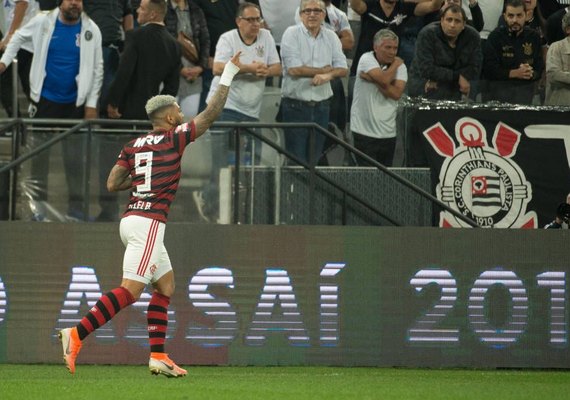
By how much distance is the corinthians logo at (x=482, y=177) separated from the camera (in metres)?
12.5

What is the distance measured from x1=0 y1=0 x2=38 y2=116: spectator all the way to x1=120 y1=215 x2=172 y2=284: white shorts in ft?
15.6

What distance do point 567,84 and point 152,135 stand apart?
607 centimetres

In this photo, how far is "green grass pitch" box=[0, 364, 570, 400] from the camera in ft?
28.1

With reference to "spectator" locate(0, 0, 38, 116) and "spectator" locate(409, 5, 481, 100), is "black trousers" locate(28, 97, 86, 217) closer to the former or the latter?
"spectator" locate(0, 0, 38, 116)

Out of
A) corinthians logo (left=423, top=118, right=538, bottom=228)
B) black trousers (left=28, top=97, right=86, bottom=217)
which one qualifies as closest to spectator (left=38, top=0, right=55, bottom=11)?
black trousers (left=28, top=97, right=86, bottom=217)

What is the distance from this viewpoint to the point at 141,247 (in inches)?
368

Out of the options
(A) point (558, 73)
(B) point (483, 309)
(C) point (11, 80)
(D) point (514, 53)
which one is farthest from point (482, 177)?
(C) point (11, 80)

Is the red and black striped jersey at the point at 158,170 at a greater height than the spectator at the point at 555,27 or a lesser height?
lesser

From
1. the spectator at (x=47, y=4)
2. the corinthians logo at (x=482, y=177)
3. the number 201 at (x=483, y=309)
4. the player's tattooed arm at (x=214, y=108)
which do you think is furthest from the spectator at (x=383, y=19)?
the player's tattooed arm at (x=214, y=108)

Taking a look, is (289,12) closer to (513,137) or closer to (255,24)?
(255,24)

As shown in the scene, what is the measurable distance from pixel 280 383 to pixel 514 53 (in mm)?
6206

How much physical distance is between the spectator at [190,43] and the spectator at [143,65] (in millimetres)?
882

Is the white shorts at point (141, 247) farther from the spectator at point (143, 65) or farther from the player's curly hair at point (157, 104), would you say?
the spectator at point (143, 65)

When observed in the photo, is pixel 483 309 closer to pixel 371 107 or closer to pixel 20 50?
Result: pixel 371 107
